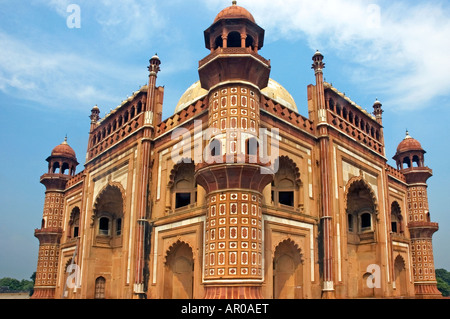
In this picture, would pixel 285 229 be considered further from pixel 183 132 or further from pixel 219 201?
pixel 183 132

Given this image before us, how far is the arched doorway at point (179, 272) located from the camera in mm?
17438

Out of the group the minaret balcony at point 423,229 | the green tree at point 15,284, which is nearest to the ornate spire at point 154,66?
the minaret balcony at point 423,229

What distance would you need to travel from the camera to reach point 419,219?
1105 inches

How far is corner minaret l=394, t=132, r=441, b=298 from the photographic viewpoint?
27172mm

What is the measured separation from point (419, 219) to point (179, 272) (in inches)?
718

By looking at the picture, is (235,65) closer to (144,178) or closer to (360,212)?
(144,178)

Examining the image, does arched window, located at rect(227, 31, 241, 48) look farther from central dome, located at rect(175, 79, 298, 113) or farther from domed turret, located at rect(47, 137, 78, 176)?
domed turret, located at rect(47, 137, 78, 176)

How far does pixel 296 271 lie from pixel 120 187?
10171mm

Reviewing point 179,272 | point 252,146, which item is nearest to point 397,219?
point 179,272

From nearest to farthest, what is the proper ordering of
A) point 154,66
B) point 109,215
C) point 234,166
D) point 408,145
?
point 234,166 → point 154,66 → point 109,215 → point 408,145

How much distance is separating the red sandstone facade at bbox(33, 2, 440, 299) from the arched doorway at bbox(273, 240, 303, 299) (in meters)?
0.05

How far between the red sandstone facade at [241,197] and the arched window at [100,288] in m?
0.06

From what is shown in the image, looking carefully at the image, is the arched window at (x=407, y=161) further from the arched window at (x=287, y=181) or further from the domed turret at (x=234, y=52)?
the domed turret at (x=234, y=52)
